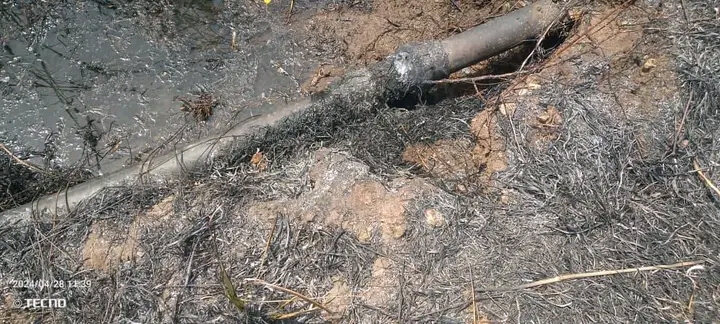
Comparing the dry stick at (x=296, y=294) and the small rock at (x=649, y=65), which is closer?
the dry stick at (x=296, y=294)

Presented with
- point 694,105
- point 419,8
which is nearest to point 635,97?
point 694,105

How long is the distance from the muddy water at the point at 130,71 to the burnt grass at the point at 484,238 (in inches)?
20.8

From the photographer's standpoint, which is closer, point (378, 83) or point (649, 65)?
point (649, 65)

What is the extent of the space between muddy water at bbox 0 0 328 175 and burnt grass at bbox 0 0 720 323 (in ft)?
1.73

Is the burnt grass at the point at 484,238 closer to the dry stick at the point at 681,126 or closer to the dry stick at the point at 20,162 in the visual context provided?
the dry stick at the point at 681,126

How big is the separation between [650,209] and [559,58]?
1.02 meters

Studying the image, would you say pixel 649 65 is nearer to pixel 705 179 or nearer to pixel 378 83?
pixel 705 179

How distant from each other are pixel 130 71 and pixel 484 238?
235cm

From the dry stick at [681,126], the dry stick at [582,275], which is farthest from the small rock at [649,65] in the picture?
the dry stick at [582,275]

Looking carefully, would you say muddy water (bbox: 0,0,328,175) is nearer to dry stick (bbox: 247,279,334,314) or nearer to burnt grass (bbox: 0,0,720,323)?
burnt grass (bbox: 0,0,720,323)

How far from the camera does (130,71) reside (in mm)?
3377

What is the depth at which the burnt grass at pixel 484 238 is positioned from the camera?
7.99ft
